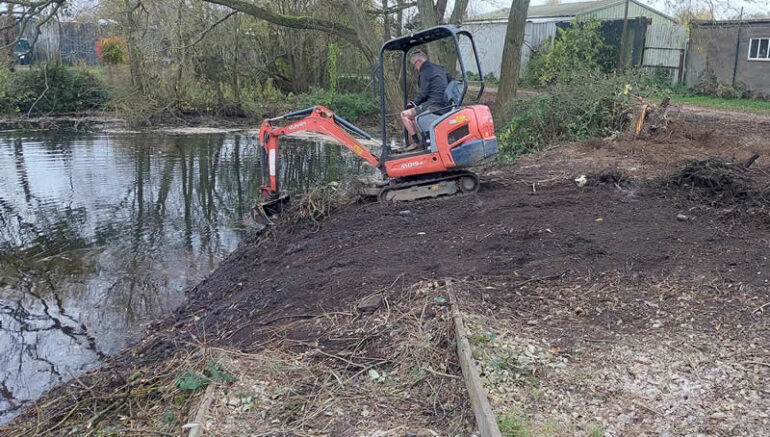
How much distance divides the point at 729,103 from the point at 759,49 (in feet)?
10.9

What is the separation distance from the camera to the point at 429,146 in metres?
8.91

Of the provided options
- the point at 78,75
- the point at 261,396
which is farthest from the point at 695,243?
the point at 78,75

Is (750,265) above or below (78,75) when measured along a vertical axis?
below

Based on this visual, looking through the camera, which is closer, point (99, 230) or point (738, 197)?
point (738, 197)

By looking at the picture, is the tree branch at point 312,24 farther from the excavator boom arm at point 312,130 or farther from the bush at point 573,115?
the excavator boom arm at point 312,130

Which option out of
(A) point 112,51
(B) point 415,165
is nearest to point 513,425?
(B) point 415,165

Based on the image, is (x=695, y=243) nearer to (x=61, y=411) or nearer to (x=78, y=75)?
(x=61, y=411)

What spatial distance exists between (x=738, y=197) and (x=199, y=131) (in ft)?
57.0

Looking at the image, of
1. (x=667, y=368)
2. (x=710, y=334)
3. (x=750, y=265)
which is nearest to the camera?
(x=667, y=368)

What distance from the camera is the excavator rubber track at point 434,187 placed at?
9.18 m

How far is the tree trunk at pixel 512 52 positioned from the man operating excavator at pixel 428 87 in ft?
20.6

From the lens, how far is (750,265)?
19.1ft

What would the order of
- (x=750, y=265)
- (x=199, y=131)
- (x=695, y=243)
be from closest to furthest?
(x=750, y=265) → (x=695, y=243) → (x=199, y=131)

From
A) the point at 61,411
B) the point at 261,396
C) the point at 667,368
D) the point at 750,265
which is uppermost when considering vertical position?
the point at 750,265
